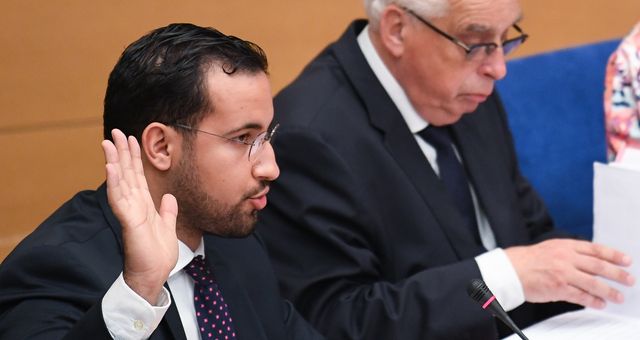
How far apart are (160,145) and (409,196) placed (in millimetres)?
687

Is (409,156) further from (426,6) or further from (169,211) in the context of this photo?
(169,211)

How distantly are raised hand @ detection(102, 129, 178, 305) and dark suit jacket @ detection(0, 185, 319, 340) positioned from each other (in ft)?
0.22

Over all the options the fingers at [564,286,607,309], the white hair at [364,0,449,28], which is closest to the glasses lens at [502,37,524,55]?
the white hair at [364,0,449,28]

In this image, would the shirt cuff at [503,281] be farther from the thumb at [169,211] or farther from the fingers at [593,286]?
the thumb at [169,211]

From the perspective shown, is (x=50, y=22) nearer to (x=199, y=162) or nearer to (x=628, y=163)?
(x=199, y=162)

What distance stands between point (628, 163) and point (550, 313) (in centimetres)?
40

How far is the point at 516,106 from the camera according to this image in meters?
2.54

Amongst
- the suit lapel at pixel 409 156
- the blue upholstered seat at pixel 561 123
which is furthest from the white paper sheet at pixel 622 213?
the blue upholstered seat at pixel 561 123

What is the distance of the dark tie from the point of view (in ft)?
7.23

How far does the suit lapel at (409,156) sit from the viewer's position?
2.12m

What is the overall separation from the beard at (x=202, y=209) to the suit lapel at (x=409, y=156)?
57cm

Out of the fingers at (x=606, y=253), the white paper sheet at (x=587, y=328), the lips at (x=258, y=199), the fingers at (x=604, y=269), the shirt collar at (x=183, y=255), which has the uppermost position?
the lips at (x=258, y=199)

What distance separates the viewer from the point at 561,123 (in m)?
2.59

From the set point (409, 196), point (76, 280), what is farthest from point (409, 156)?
point (76, 280)
